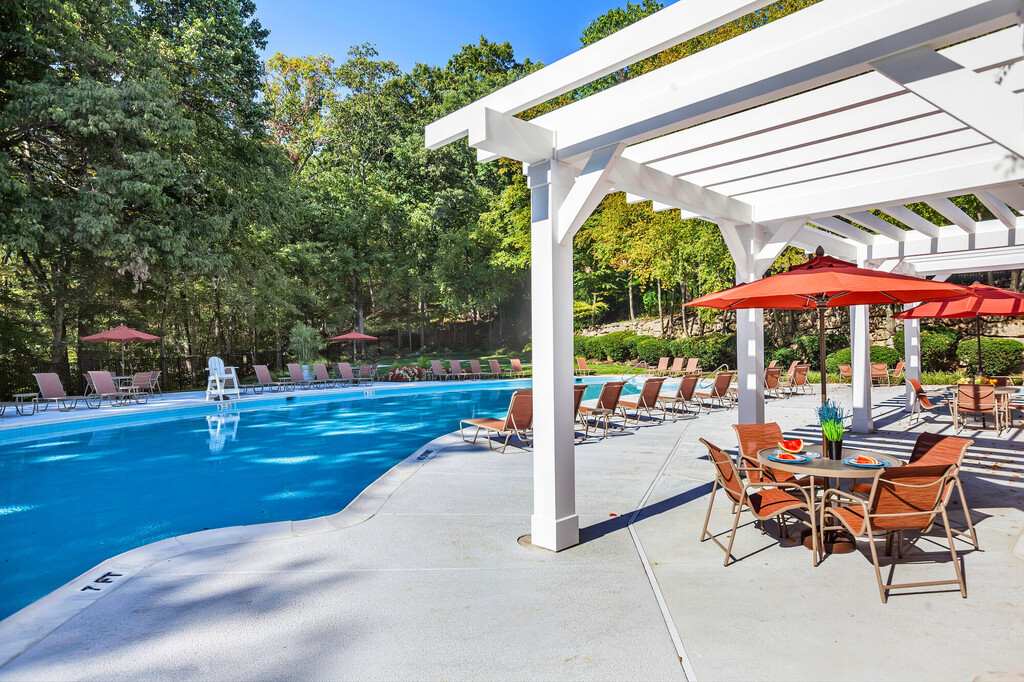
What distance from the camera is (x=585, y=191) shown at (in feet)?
13.8

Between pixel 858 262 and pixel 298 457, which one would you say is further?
pixel 858 262

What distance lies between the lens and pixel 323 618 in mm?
3145

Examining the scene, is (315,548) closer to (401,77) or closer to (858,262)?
(858,262)

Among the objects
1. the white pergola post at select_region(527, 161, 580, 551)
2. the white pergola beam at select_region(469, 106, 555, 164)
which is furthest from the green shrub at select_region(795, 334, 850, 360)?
the white pergola beam at select_region(469, 106, 555, 164)

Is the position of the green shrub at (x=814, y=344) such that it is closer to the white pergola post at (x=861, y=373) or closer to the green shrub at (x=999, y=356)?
the green shrub at (x=999, y=356)

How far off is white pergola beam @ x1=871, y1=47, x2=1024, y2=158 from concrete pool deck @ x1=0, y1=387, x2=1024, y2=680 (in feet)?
7.89

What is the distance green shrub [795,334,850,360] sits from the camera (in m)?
22.5

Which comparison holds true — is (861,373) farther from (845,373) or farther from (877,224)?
(845,373)

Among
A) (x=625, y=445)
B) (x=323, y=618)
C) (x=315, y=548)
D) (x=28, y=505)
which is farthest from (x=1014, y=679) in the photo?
(x=28, y=505)

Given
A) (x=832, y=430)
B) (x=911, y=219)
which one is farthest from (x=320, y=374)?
(x=832, y=430)

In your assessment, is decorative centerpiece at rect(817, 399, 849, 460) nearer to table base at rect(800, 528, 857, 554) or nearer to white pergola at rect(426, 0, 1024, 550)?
table base at rect(800, 528, 857, 554)

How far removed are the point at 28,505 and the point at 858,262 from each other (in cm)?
1222

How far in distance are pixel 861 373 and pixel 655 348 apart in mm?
17284

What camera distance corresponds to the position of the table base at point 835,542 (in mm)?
4078
